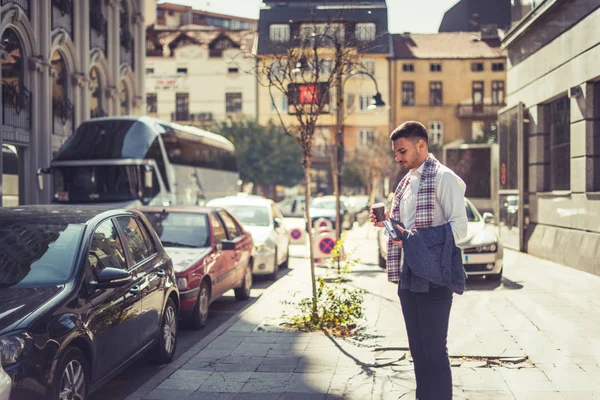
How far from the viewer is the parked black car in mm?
4488

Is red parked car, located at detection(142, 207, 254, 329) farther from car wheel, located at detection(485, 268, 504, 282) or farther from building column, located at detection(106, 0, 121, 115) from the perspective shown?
building column, located at detection(106, 0, 121, 115)

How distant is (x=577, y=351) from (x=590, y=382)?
1.20m

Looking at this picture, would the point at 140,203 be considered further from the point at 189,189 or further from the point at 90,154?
the point at 189,189

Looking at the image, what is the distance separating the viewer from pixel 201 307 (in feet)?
31.5

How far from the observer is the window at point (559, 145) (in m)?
15.2

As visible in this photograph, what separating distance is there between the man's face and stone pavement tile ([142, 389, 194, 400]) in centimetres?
252

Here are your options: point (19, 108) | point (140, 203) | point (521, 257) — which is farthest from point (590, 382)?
point (19, 108)

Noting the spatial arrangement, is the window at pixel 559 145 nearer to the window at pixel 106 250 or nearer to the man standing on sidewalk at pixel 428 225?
the window at pixel 106 250

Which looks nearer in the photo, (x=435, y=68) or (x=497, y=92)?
(x=497, y=92)

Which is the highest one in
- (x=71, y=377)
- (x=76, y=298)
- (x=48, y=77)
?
(x=48, y=77)

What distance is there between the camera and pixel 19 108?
21.9 m

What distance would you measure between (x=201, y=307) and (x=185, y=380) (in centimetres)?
319

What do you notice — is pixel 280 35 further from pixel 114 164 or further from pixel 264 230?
pixel 114 164

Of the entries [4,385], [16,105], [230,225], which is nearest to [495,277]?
[230,225]
